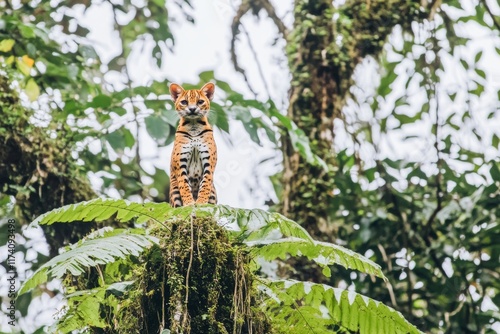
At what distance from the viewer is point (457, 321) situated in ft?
27.5

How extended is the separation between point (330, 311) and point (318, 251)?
46cm

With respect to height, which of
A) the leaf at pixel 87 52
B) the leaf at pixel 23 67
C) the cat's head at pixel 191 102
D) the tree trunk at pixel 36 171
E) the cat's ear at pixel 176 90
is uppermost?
the leaf at pixel 87 52

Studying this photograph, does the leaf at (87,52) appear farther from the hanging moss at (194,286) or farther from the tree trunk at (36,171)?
the hanging moss at (194,286)

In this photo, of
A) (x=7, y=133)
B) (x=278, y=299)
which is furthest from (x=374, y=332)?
(x=7, y=133)

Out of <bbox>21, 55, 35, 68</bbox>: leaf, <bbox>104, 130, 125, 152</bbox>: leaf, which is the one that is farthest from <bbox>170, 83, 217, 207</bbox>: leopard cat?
<bbox>21, 55, 35, 68</bbox>: leaf

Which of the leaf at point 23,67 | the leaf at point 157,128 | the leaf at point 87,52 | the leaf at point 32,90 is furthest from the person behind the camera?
the leaf at point 87,52

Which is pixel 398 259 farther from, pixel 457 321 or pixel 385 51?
pixel 385 51

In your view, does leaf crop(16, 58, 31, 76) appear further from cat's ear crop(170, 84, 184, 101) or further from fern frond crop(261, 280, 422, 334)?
fern frond crop(261, 280, 422, 334)

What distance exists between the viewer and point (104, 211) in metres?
4.96

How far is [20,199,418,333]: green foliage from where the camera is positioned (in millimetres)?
4699

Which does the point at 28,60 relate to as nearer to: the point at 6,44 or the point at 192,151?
the point at 6,44

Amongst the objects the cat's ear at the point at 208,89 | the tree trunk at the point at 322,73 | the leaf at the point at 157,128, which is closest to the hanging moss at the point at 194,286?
the cat's ear at the point at 208,89

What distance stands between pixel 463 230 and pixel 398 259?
717mm

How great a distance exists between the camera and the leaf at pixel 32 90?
756cm
